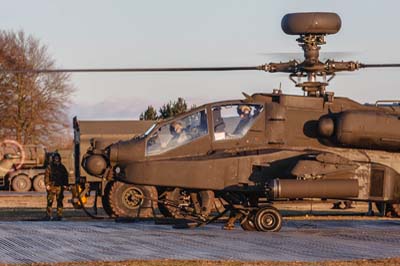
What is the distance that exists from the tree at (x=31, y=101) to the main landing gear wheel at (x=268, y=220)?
50.5 m

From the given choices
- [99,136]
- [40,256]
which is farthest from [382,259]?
[99,136]

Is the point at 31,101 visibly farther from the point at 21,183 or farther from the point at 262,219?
the point at 262,219

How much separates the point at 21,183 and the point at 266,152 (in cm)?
3871

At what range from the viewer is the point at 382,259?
47.7ft

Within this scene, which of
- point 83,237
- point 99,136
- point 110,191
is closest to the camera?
Result: point 83,237

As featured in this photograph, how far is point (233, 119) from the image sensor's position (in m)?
20.5

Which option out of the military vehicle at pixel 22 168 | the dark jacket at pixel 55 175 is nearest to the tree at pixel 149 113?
the military vehicle at pixel 22 168

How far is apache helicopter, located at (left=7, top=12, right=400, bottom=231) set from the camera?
19.8 meters

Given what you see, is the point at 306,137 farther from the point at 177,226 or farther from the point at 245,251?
the point at 245,251

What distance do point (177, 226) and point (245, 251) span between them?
4.55 m

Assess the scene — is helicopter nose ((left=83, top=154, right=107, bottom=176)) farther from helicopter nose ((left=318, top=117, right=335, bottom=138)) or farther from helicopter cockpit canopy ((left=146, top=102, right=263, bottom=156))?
helicopter nose ((left=318, top=117, right=335, bottom=138))

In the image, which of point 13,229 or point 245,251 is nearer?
point 245,251

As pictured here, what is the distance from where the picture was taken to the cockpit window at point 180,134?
20.5 meters

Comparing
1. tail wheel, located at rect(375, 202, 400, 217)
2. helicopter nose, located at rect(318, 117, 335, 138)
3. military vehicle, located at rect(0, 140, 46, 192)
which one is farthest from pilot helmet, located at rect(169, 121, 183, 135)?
military vehicle, located at rect(0, 140, 46, 192)
